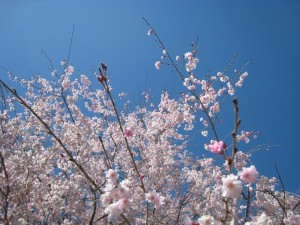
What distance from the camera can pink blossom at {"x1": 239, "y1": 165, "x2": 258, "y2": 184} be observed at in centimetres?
215

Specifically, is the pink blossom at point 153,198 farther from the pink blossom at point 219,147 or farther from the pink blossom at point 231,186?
the pink blossom at point 219,147

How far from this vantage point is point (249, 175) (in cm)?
215

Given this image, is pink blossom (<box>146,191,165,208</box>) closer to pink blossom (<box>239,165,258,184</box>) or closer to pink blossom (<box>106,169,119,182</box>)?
pink blossom (<box>106,169,119,182</box>)

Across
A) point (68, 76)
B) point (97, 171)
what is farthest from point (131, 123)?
point (97, 171)

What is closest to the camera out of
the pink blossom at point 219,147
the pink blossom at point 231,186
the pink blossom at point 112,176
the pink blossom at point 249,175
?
the pink blossom at point 219,147

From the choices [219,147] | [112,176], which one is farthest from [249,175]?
Result: [112,176]

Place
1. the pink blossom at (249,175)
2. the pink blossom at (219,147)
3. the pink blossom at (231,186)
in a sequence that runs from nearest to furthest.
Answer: the pink blossom at (219,147) → the pink blossom at (231,186) → the pink blossom at (249,175)

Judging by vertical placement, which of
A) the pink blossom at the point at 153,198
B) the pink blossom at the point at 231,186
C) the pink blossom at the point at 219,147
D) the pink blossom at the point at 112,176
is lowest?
the pink blossom at the point at 231,186

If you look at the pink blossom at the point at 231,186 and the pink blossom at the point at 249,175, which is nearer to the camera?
the pink blossom at the point at 231,186

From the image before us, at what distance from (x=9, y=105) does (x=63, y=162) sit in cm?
380

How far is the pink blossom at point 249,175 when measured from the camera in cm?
215

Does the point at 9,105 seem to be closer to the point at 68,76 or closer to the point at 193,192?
the point at 68,76

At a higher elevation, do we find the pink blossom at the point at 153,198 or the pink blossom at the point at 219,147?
the pink blossom at the point at 153,198

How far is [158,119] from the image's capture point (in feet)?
32.8
